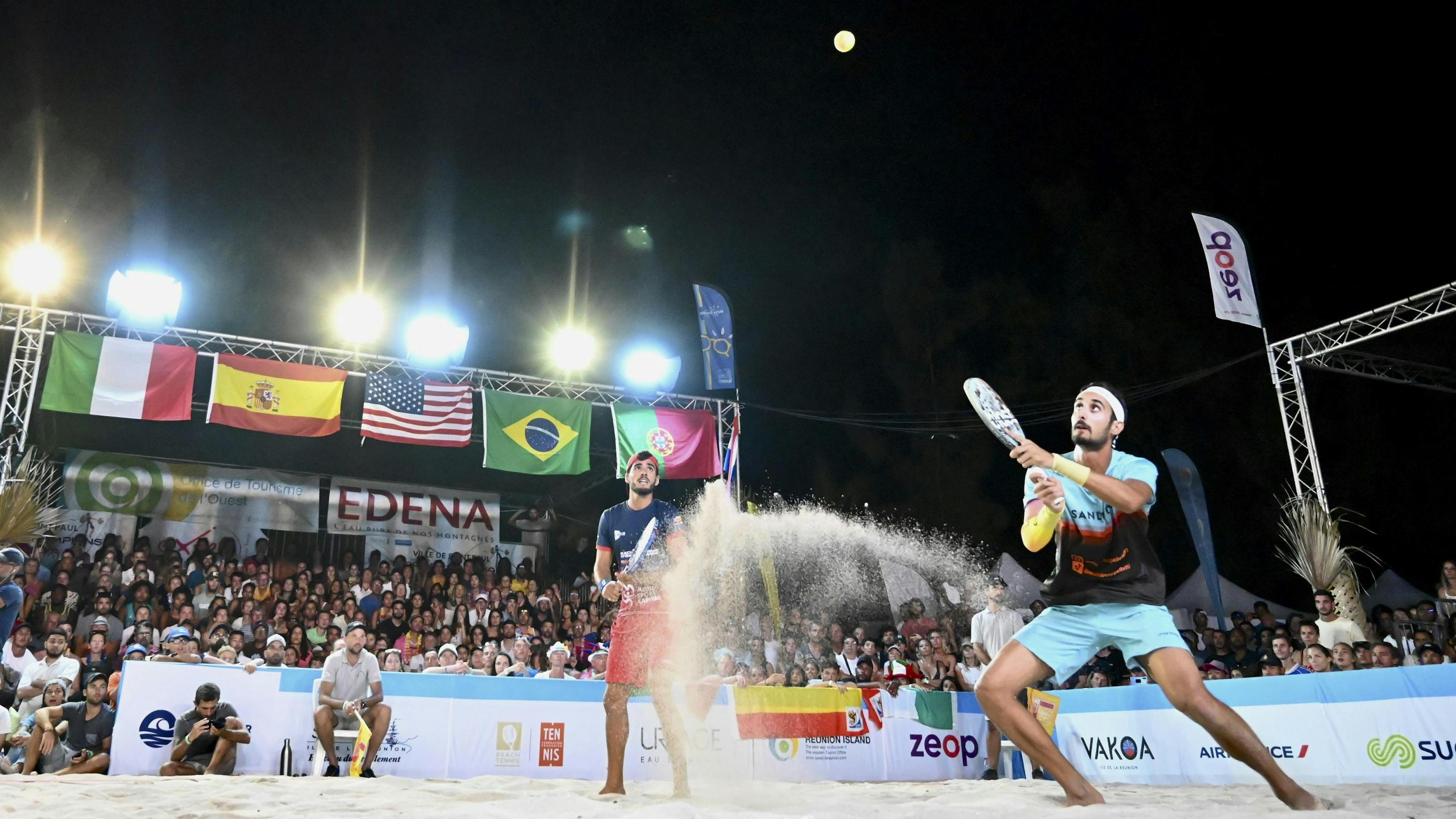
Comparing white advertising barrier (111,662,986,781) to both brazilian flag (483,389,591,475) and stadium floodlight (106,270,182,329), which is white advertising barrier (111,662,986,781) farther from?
stadium floodlight (106,270,182,329)

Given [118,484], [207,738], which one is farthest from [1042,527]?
[118,484]

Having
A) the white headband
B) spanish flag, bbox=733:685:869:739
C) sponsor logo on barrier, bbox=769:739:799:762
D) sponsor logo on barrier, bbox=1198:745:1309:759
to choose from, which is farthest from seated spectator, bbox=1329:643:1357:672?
the white headband

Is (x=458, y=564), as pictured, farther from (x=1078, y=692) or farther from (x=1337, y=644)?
(x=1337, y=644)

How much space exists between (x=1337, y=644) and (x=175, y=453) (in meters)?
18.6

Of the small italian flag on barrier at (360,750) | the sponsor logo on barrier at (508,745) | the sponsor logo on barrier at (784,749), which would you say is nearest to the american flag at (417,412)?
the sponsor logo on barrier at (508,745)

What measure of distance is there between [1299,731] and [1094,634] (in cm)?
471

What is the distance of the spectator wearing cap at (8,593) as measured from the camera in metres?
6.86

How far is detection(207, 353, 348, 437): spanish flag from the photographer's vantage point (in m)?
14.6

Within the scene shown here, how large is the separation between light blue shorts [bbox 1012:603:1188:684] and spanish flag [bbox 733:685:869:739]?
219 inches

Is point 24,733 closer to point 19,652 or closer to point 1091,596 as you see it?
point 19,652

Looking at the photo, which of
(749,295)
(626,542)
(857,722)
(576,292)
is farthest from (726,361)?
(626,542)

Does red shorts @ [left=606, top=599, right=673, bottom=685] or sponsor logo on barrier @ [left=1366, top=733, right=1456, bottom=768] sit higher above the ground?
red shorts @ [left=606, top=599, right=673, bottom=685]

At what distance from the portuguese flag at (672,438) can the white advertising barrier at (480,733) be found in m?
7.68

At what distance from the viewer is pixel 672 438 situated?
17.2 metres
